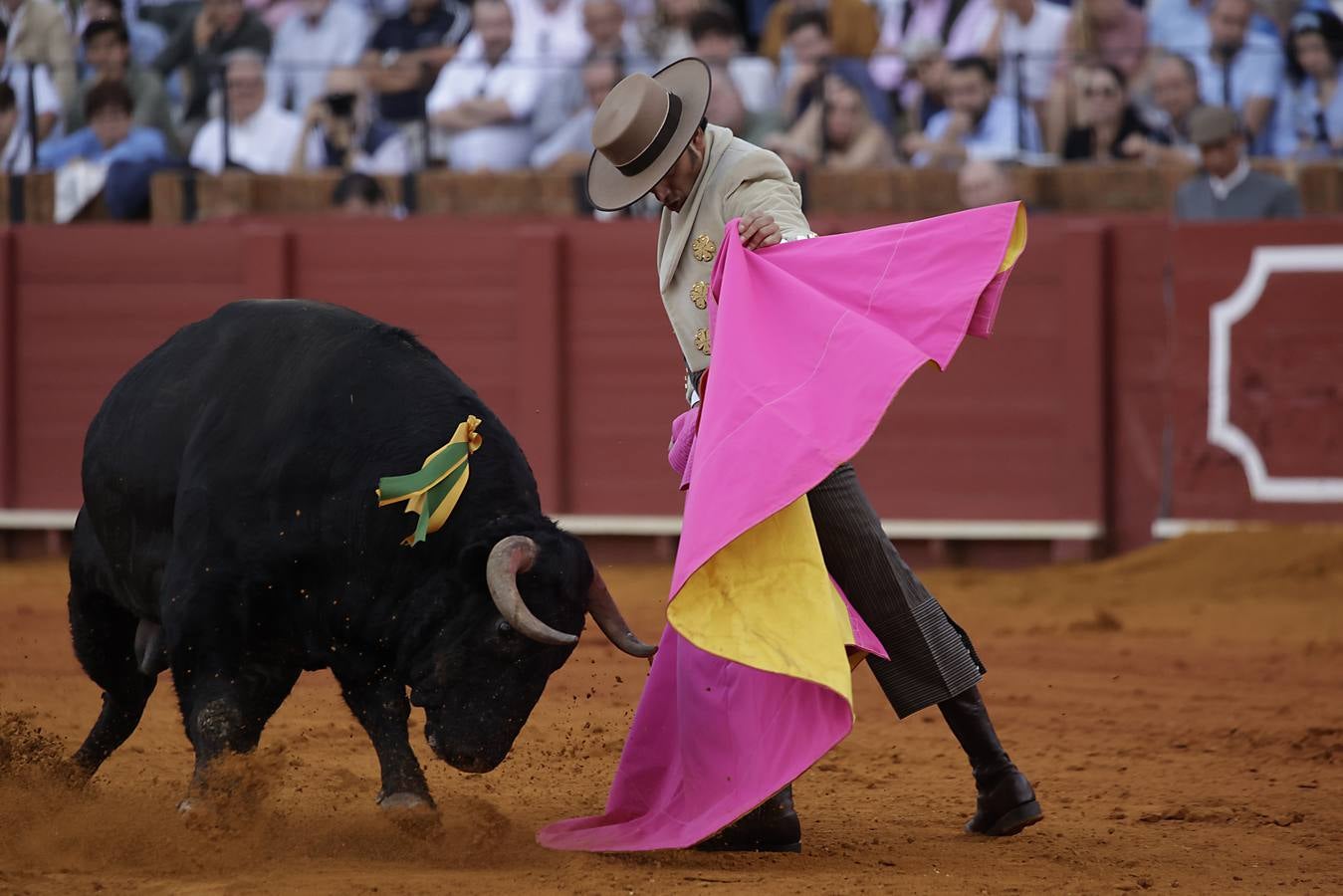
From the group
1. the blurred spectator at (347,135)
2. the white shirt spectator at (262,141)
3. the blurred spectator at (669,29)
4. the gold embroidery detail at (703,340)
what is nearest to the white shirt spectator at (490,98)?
the blurred spectator at (347,135)

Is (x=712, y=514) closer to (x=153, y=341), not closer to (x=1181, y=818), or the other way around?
(x=1181, y=818)

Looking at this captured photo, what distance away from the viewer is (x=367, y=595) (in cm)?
349

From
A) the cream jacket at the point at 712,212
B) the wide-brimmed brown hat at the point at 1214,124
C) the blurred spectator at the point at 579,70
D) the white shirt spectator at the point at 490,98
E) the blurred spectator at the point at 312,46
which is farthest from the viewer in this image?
the blurred spectator at the point at 312,46

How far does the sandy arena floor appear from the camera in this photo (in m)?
3.20

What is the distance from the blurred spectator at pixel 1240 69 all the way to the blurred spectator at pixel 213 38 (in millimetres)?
4510

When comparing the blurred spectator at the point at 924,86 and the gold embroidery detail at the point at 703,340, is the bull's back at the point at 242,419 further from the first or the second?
the blurred spectator at the point at 924,86

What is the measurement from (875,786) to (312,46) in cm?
622

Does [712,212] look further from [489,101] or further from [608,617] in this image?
[489,101]

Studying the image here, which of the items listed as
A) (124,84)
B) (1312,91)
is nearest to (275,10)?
(124,84)

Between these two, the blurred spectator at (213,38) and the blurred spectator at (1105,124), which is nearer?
the blurred spectator at (1105,124)

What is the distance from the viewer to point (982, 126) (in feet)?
26.5

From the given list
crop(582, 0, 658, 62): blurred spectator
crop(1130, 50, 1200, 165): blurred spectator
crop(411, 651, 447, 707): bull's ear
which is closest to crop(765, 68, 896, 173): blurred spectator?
crop(582, 0, 658, 62): blurred spectator

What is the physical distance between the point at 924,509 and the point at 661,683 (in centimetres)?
467

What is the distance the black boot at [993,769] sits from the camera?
11.4 feet
